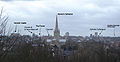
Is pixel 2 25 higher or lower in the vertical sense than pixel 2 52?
higher

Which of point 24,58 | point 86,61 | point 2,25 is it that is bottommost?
point 86,61

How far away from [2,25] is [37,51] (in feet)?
33.9

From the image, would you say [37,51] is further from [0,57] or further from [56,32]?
[56,32]

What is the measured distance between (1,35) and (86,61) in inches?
797

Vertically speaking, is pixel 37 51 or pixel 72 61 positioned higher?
pixel 37 51

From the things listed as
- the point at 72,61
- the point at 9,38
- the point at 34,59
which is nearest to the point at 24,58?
the point at 34,59

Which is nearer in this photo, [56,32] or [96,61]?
[96,61]

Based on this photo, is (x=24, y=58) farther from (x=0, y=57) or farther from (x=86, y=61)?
(x=86, y=61)

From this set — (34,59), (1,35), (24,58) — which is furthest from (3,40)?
(34,59)

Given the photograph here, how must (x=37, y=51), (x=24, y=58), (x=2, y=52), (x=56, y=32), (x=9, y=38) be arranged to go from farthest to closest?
(x=56, y=32) < (x=37, y=51) < (x=24, y=58) < (x=9, y=38) < (x=2, y=52)

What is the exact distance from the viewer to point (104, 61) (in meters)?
28.9

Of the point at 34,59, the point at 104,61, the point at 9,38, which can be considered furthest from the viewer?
the point at 104,61

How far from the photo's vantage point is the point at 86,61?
30141 mm

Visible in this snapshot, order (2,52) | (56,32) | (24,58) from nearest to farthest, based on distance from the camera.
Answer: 1. (2,52)
2. (24,58)
3. (56,32)
